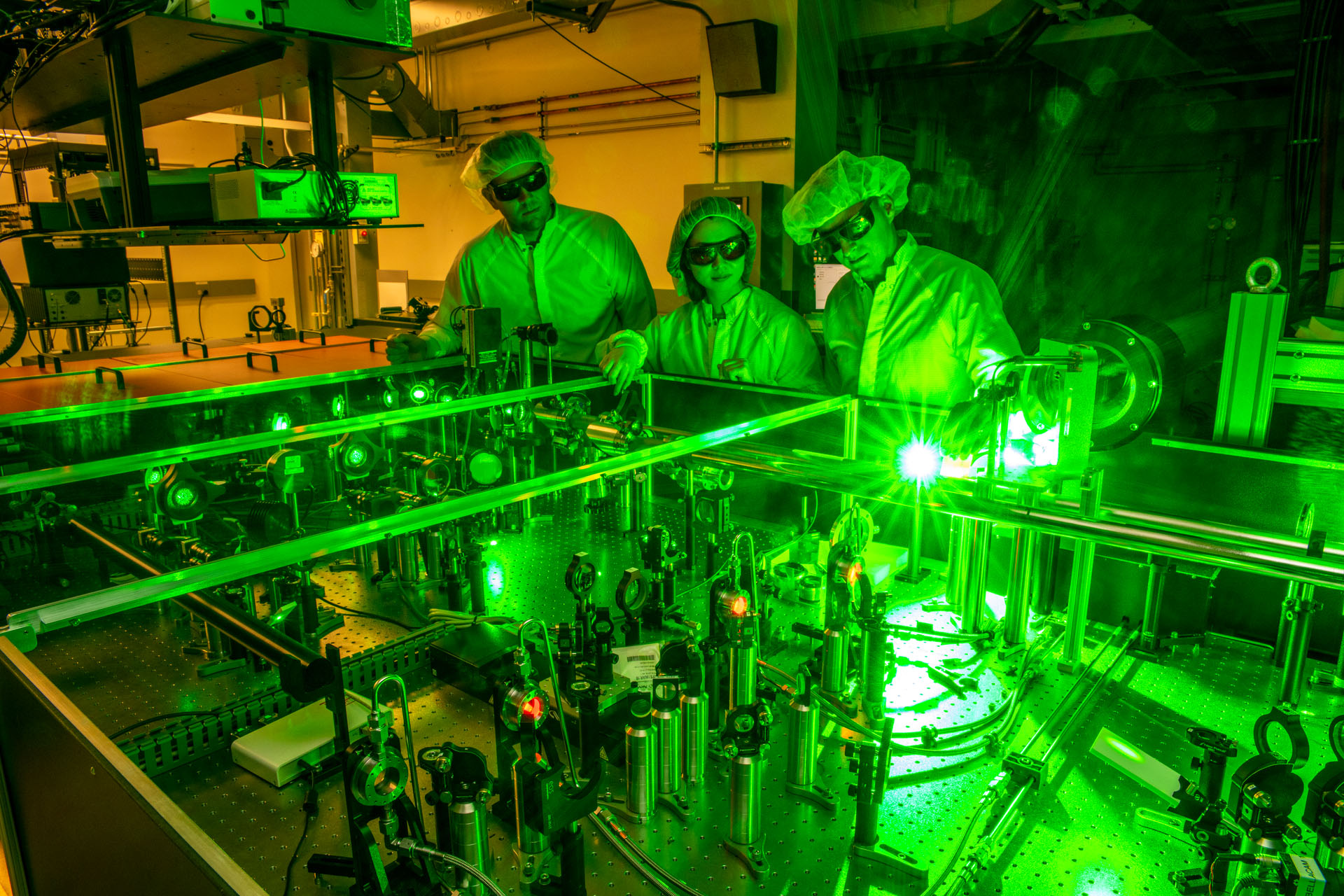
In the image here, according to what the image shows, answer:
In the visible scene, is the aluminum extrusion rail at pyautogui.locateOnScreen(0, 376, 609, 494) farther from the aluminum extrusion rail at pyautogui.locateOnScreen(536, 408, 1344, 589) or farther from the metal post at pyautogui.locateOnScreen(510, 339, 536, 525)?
the aluminum extrusion rail at pyautogui.locateOnScreen(536, 408, 1344, 589)

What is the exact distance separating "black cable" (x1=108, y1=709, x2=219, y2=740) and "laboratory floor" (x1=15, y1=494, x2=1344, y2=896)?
27 mm

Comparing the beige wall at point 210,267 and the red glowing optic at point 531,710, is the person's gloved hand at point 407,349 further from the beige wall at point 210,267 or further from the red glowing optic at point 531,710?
the beige wall at point 210,267

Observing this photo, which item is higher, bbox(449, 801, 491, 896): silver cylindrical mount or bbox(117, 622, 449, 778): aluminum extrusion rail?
bbox(449, 801, 491, 896): silver cylindrical mount

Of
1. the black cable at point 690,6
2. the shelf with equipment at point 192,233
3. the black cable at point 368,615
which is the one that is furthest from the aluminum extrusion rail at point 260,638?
the black cable at point 690,6

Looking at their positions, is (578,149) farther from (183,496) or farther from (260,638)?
(260,638)

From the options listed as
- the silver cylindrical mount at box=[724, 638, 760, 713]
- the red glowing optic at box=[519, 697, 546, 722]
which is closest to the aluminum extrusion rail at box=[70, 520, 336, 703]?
the red glowing optic at box=[519, 697, 546, 722]

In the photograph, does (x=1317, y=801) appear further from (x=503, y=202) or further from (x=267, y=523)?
(x=503, y=202)

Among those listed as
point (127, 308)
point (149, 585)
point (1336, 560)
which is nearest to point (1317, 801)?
point (1336, 560)

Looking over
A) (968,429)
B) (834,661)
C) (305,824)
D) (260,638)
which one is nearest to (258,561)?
(260,638)

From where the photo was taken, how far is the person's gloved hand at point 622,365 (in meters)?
2.13

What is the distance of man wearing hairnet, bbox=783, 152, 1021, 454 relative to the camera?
2.25 m

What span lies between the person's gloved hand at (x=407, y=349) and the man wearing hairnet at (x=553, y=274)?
0.81ft

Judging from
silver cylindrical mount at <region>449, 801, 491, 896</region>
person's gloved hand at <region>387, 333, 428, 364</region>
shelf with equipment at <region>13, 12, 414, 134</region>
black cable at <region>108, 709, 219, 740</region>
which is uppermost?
shelf with equipment at <region>13, 12, 414, 134</region>

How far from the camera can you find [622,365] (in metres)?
2.13
